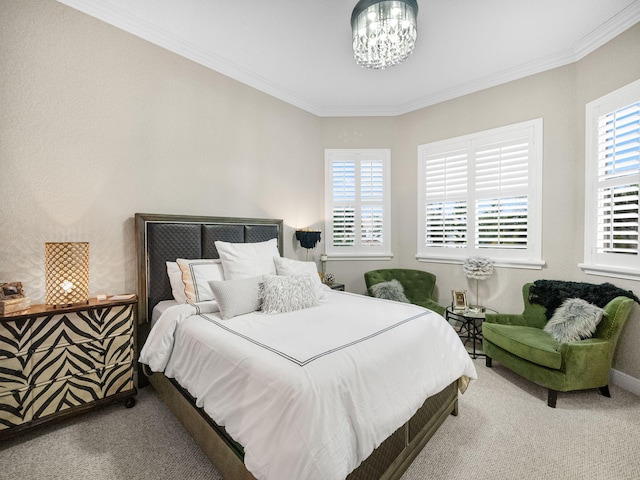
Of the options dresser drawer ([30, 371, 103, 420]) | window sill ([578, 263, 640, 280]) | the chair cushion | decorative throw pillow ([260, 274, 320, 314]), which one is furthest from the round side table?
dresser drawer ([30, 371, 103, 420])

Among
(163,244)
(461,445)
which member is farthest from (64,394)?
(461,445)

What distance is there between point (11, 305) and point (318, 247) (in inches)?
126

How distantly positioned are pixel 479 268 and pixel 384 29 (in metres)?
2.65

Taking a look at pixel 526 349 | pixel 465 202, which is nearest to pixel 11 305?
pixel 526 349

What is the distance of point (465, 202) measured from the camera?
386cm

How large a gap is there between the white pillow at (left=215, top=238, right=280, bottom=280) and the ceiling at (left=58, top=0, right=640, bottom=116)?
196 cm

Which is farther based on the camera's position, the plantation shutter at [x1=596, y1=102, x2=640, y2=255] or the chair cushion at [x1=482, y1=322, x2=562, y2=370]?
the plantation shutter at [x1=596, y1=102, x2=640, y2=255]

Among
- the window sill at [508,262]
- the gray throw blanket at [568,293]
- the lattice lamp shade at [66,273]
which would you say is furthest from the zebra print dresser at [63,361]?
the gray throw blanket at [568,293]

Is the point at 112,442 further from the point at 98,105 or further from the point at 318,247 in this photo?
the point at 318,247

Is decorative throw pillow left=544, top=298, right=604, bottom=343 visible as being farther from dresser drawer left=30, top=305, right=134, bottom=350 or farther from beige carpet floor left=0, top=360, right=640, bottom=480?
dresser drawer left=30, top=305, right=134, bottom=350

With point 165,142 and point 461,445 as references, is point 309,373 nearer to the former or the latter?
point 461,445

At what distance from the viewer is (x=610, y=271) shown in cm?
269

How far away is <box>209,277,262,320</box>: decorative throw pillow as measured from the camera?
213 cm

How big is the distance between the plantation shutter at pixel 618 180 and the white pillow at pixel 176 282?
12.5 feet
